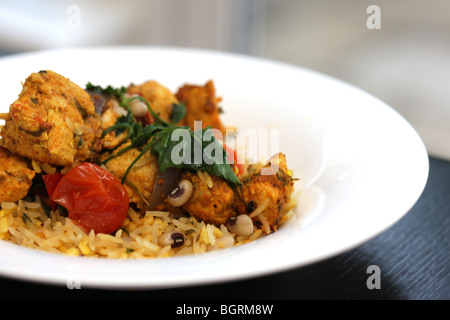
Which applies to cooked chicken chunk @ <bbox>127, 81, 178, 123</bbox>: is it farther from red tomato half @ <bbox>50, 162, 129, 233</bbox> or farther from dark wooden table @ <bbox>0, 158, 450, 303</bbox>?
dark wooden table @ <bbox>0, 158, 450, 303</bbox>

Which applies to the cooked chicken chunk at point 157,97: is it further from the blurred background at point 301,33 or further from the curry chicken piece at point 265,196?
the blurred background at point 301,33

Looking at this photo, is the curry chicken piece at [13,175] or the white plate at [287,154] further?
the curry chicken piece at [13,175]

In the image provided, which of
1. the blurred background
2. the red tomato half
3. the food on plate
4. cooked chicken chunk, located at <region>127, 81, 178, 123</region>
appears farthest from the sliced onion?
the blurred background

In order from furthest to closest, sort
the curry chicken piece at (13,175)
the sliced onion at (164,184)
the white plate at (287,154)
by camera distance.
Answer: the sliced onion at (164,184) → the curry chicken piece at (13,175) → the white plate at (287,154)

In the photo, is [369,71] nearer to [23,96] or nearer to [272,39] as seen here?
[272,39]

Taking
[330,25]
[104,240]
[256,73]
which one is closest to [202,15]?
[330,25]

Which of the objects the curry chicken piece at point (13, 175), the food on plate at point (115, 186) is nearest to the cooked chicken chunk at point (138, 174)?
the food on plate at point (115, 186)

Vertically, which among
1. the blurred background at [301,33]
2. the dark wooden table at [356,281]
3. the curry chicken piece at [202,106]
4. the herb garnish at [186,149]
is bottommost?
the dark wooden table at [356,281]
